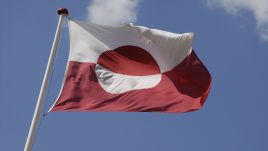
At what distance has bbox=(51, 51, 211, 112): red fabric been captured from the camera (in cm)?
1426

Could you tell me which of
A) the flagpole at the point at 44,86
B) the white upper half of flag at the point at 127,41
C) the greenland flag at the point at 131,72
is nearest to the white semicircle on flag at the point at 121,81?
the greenland flag at the point at 131,72

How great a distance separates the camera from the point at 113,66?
15.8 meters

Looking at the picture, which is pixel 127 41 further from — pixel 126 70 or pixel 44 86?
pixel 44 86

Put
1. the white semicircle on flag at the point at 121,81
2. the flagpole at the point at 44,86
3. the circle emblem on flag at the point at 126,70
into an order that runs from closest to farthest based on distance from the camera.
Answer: the flagpole at the point at 44,86 → the white semicircle on flag at the point at 121,81 → the circle emblem on flag at the point at 126,70

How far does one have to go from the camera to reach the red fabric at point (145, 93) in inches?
561

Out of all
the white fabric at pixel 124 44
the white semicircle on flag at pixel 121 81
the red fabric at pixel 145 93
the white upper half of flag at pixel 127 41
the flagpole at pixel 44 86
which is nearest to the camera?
the flagpole at pixel 44 86

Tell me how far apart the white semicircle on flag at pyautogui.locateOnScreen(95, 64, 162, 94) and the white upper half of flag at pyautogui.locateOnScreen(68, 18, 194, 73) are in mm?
326

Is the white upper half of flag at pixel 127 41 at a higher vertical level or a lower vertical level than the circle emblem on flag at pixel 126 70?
higher

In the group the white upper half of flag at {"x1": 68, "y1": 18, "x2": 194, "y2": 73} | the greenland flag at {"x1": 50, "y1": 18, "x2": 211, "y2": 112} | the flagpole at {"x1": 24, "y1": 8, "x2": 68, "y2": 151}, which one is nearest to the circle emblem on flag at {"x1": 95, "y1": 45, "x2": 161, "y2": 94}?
the greenland flag at {"x1": 50, "y1": 18, "x2": 211, "y2": 112}

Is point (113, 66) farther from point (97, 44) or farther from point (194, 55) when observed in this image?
point (194, 55)

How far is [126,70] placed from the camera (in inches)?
621

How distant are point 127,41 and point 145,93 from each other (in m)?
1.82

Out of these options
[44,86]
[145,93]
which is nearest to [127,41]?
[145,93]

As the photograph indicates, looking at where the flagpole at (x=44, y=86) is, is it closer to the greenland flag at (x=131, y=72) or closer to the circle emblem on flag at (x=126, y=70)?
the greenland flag at (x=131, y=72)
